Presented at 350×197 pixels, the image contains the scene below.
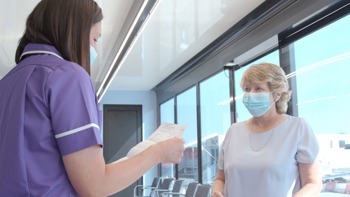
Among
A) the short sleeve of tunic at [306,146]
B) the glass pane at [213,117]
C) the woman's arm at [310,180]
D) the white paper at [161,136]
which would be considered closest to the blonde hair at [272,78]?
the short sleeve of tunic at [306,146]

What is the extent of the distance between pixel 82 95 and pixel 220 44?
4.19m

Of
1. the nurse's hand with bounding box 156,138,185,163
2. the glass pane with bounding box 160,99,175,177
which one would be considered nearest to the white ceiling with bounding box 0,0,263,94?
the glass pane with bounding box 160,99,175,177

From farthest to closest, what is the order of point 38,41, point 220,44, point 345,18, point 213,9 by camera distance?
1. point 220,44
2. point 213,9
3. point 345,18
4. point 38,41

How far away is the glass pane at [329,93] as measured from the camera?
290cm

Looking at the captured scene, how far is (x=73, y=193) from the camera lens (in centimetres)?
80

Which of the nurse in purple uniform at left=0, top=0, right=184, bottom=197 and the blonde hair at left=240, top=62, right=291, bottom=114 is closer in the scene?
the nurse in purple uniform at left=0, top=0, right=184, bottom=197

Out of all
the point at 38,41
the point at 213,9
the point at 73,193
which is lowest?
the point at 73,193

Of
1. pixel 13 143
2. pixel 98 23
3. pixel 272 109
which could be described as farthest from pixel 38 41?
pixel 272 109

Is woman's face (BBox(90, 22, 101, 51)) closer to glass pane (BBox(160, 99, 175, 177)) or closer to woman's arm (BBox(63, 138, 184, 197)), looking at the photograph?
woman's arm (BBox(63, 138, 184, 197))

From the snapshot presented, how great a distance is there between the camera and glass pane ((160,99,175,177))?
759 centimetres

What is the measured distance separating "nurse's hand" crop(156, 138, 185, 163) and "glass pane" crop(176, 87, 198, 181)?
17.0ft

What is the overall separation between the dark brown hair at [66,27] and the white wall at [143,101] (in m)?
7.58

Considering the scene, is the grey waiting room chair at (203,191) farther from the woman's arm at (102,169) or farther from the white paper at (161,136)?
the woman's arm at (102,169)

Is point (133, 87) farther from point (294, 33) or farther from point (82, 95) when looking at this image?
point (82, 95)
